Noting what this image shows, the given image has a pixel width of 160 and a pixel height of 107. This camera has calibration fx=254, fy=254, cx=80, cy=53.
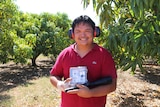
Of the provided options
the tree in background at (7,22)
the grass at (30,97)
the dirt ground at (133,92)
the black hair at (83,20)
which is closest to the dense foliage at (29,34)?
the tree in background at (7,22)

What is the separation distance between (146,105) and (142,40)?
4809 mm

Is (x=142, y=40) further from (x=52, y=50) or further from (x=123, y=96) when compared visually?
(x=52, y=50)

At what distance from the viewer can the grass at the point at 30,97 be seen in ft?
22.7

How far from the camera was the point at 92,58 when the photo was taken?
6.05ft

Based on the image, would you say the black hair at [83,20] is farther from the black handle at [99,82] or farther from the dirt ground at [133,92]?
the dirt ground at [133,92]

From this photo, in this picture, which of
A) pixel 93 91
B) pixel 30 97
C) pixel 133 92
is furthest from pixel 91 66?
pixel 133 92

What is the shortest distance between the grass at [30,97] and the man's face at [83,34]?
16.7 feet

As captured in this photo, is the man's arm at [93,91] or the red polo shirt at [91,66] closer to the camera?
the man's arm at [93,91]

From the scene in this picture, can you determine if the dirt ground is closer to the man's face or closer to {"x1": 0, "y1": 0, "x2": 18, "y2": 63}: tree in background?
{"x1": 0, "y1": 0, "x2": 18, "y2": 63}: tree in background

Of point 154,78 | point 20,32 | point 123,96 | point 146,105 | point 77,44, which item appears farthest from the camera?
point 20,32

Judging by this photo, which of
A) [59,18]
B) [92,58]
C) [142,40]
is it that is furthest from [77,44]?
[59,18]

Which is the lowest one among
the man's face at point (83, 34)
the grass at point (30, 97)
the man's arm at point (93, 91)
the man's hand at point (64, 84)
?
the grass at point (30, 97)

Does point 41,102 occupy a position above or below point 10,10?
below

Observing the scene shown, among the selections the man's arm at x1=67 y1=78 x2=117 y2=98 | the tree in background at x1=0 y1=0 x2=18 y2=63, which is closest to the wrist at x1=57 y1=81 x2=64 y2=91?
the man's arm at x1=67 y1=78 x2=117 y2=98
